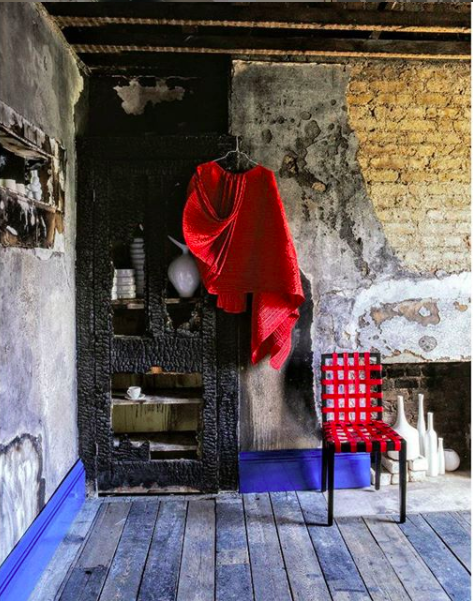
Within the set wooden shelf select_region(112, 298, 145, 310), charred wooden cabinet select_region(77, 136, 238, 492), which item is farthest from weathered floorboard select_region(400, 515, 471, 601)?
wooden shelf select_region(112, 298, 145, 310)

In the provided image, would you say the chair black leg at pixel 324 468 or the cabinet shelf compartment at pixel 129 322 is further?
the cabinet shelf compartment at pixel 129 322

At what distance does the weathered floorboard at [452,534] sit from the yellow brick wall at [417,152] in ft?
4.71

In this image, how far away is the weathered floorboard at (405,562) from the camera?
2.43 meters

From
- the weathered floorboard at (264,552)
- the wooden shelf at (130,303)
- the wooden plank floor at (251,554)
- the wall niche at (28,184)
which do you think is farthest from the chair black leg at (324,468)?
the wall niche at (28,184)

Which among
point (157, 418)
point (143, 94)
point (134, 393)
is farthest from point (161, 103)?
point (157, 418)

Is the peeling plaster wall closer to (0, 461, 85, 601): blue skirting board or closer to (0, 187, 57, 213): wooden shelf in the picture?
(0, 461, 85, 601): blue skirting board

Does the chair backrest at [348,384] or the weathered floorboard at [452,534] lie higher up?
the chair backrest at [348,384]

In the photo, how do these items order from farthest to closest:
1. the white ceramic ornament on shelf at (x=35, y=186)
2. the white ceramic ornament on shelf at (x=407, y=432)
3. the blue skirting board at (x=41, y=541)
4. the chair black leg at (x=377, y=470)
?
the white ceramic ornament on shelf at (x=407, y=432) < the chair black leg at (x=377, y=470) < the white ceramic ornament on shelf at (x=35, y=186) < the blue skirting board at (x=41, y=541)

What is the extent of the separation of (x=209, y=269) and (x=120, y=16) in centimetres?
134

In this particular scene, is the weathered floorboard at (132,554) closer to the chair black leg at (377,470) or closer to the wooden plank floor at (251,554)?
the wooden plank floor at (251,554)

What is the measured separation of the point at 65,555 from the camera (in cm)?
277

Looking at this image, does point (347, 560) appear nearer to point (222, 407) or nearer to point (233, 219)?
point (222, 407)

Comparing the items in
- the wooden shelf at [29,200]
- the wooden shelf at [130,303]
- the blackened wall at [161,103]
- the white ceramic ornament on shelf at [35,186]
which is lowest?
the wooden shelf at [130,303]

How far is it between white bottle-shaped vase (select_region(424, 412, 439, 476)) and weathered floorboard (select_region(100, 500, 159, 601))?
1.72 m
